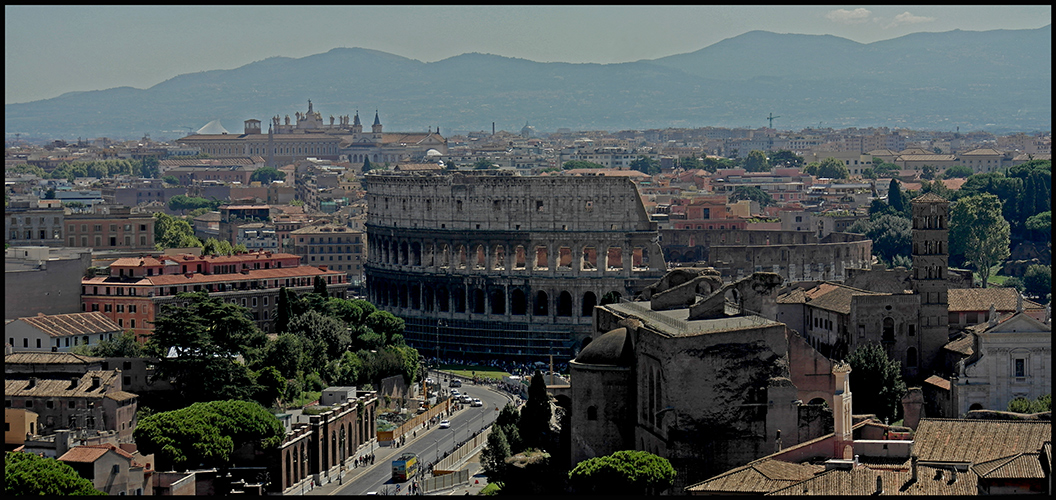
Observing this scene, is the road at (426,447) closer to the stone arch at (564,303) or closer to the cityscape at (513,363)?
the cityscape at (513,363)

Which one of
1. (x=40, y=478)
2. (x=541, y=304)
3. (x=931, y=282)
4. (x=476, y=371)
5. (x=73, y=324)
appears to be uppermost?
(x=931, y=282)

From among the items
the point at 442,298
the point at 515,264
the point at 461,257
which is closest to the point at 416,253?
the point at 461,257

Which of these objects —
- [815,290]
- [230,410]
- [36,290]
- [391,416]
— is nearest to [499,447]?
[230,410]

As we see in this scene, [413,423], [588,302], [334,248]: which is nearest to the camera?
[413,423]

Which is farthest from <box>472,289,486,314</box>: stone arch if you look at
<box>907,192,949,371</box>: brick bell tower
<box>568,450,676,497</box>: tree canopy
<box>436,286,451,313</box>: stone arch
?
<box>568,450,676,497</box>: tree canopy

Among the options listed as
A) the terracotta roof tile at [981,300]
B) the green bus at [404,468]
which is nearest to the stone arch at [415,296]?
the terracotta roof tile at [981,300]

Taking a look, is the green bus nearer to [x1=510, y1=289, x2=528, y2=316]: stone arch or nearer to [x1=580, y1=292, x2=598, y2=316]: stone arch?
[x1=580, y1=292, x2=598, y2=316]: stone arch

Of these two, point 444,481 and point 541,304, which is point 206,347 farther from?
point 541,304

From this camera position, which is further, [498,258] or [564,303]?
[498,258]
